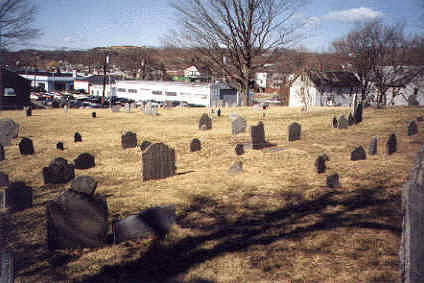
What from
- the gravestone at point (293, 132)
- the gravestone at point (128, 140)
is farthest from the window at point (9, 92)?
the gravestone at point (293, 132)

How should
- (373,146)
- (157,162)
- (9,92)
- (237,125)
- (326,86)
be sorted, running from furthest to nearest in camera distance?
1. (326,86)
2. (9,92)
3. (237,125)
4. (373,146)
5. (157,162)

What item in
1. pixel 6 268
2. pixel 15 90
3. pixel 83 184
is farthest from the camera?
pixel 15 90

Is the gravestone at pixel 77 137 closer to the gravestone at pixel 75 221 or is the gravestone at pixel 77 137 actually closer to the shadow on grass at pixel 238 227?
the shadow on grass at pixel 238 227

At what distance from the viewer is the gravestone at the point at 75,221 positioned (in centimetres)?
541

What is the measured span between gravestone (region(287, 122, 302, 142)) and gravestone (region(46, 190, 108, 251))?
31.3 ft

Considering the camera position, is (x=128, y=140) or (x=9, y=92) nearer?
(x=128, y=140)

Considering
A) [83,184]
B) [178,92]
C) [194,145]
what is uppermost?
[178,92]

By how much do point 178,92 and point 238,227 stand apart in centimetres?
4929

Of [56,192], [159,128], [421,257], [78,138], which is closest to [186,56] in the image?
[159,128]

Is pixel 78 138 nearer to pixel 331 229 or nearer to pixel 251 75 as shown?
pixel 331 229

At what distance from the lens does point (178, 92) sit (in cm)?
5375

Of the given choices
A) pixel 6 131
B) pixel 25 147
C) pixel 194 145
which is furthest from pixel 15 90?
pixel 194 145

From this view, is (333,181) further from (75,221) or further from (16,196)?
(16,196)

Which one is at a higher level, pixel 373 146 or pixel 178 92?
pixel 178 92
